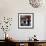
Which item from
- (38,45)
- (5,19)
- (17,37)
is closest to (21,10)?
(5,19)

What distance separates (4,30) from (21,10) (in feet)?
3.28

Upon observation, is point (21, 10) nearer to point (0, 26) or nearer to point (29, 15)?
point (29, 15)

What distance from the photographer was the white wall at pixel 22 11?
525 centimetres

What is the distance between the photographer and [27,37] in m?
5.27

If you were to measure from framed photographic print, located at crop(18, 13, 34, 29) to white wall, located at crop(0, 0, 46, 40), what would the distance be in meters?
0.12

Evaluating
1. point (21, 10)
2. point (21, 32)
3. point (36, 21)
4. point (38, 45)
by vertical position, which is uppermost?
point (21, 10)

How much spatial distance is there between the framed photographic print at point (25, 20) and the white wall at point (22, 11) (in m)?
0.12

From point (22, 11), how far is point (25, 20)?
1.20 feet

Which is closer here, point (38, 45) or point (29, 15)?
point (38, 45)

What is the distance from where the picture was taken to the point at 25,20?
532 cm

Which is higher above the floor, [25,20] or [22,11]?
[22,11]

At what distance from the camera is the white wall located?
525 centimetres

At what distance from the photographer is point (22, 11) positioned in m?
5.28

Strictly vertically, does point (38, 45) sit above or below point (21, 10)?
below
